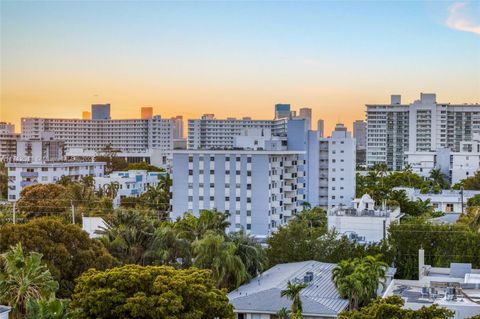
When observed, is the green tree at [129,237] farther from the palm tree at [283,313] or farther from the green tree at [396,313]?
the green tree at [396,313]

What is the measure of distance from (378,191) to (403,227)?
32415 mm

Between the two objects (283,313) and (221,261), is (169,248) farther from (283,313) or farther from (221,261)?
(283,313)

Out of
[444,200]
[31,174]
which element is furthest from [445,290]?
[31,174]

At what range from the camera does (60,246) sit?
3369 cm

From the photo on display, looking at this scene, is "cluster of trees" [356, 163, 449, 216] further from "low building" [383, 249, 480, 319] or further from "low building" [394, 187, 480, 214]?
"low building" [383, 249, 480, 319]

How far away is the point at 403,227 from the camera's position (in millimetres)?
46531

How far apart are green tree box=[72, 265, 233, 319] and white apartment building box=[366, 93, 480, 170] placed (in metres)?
136

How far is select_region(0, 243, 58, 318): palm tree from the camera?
83.1 feet

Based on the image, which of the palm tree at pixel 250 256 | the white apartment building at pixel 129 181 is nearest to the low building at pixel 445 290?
the palm tree at pixel 250 256

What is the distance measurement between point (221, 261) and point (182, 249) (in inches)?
150

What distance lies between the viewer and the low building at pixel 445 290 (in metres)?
28.4

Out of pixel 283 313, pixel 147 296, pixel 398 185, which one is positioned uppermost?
pixel 398 185

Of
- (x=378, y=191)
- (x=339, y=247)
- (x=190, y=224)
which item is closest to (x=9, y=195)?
(x=378, y=191)

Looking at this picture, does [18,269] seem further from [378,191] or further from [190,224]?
[378,191]
